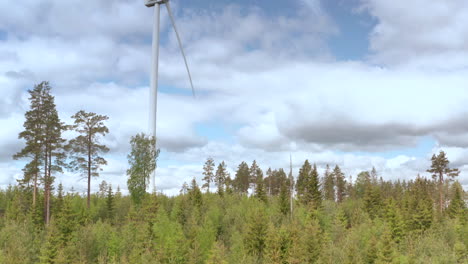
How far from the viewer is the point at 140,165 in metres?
89.6

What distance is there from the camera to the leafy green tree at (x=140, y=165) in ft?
289

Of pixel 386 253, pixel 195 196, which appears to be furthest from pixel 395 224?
pixel 195 196

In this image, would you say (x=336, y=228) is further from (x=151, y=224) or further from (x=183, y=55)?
(x=183, y=55)

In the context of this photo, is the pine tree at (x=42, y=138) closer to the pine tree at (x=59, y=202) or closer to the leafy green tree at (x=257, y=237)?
the pine tree at (x=59, y=202)

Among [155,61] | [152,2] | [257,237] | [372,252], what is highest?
[152,2]

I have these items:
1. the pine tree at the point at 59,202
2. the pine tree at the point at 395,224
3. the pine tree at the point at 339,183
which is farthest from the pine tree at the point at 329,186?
the pine tree at the point at 59,202

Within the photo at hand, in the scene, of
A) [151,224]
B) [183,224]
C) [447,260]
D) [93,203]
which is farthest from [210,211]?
[447,260]

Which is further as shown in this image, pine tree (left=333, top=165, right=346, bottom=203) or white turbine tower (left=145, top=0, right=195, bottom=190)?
pine tree (left=333, top=165, right=346, bottom=203)

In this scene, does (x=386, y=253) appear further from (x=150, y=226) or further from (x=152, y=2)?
(x=152, y=2)

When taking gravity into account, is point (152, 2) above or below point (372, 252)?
above

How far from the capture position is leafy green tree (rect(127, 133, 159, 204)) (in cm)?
8800

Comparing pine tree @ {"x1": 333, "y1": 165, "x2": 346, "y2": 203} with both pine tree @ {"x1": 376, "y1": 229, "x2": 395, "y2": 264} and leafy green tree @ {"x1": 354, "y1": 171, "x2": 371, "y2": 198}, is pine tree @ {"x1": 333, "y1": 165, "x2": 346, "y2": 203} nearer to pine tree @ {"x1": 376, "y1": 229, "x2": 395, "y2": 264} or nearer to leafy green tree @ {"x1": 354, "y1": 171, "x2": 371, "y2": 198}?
leafy green tree @ {"x1": 354, "y1": 171, "x2": 371, "y2": 198}

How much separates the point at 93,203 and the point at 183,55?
44609mm

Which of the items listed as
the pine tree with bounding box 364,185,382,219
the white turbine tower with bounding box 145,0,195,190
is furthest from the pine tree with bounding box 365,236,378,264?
the pine tree with bounding box 364,185,382,219
